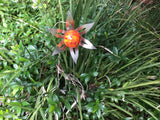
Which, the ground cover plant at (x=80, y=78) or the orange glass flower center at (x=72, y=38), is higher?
the orange glass flower center at (x=72, y=38)

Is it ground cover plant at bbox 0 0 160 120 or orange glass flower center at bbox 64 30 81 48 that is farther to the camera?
ground cover plant at bbox 0 0 160 120

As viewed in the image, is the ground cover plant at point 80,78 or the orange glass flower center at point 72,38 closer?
the orange glass flower center at point 72,38

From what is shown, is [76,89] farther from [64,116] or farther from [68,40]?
[68,40]

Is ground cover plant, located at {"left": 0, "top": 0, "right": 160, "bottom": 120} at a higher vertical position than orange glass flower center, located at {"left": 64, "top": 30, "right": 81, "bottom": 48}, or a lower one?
lower

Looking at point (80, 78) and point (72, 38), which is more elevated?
point (72, 38)

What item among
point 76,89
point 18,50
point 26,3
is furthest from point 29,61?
point 26,3

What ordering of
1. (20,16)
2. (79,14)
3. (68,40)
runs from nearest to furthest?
(68,40), (79,14), (20,16)

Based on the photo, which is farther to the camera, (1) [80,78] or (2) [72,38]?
(1) [80,78]

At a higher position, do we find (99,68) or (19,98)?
(99,68)
